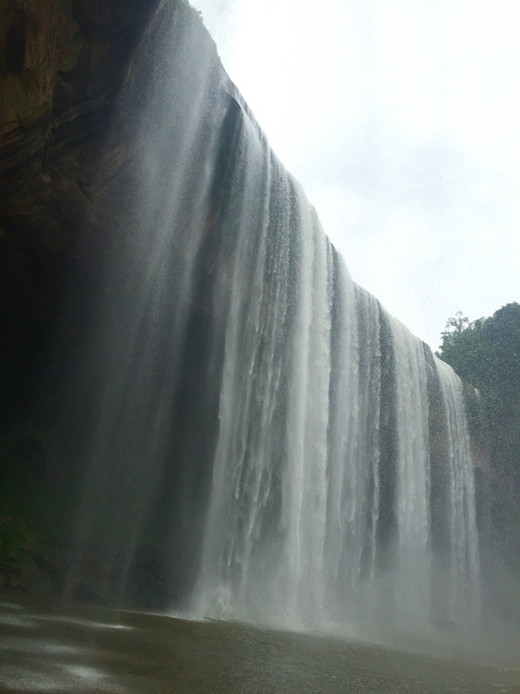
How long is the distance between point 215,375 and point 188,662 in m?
8.87

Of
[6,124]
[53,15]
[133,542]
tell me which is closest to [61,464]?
[133,542]

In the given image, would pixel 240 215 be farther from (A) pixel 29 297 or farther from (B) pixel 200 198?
(A) pixel 29 297

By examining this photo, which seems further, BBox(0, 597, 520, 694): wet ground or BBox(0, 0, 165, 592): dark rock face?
BBox(0, 0, 165, 592): dark rock face

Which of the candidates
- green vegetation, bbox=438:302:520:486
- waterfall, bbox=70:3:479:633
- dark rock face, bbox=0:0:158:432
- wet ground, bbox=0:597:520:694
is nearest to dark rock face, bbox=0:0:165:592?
dark rock face, bbox=0:0:158:432

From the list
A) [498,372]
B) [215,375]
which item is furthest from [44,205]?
[498,372]

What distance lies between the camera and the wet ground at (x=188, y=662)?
3375 millimetres

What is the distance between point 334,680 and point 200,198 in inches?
367

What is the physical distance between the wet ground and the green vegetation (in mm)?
18019

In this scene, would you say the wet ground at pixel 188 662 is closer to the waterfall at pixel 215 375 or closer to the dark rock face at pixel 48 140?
the waterfall at pixel 215 375

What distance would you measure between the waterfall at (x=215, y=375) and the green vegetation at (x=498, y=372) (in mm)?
10148

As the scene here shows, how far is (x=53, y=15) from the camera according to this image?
8172mm

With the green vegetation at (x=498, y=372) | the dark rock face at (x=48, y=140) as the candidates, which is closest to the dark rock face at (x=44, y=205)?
the dark rock face at (x=48, y=140)

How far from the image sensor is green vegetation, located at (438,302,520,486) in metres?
23.9

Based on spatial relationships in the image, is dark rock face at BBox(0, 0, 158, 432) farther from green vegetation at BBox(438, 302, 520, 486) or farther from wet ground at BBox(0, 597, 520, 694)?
green vegetation at BBox(438, 302, 520, 486)
